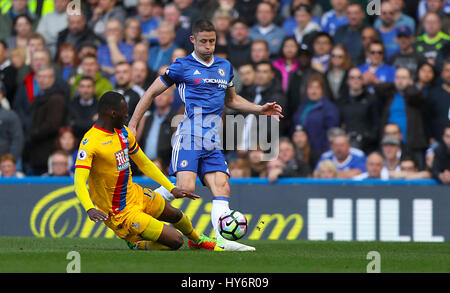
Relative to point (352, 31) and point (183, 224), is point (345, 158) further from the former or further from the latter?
point (183, 224)

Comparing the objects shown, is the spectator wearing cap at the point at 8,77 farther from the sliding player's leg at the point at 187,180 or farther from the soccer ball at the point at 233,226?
the soccer ball at the point at 233,226

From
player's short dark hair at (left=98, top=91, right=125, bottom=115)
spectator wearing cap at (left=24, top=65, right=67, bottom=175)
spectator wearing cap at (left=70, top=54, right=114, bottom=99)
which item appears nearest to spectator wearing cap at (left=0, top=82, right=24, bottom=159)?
spectator wearing cap at (left=24, top=65, right=67, bottom=175)

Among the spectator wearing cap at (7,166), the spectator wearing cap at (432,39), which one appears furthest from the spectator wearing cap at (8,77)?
the spectator wearing cap at (432,39)

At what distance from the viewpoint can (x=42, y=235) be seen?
1446 cm

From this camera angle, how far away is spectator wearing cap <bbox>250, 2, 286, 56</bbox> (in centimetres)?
1678

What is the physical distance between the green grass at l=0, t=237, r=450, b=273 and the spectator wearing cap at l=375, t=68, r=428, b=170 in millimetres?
4033

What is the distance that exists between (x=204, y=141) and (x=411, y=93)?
5679 millimetres

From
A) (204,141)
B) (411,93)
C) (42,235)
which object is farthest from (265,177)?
(204,141)

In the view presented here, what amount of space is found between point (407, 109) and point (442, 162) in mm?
1344

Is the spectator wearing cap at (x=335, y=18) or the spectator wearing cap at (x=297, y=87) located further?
the spectator wearing cap at (x=335, y=18)

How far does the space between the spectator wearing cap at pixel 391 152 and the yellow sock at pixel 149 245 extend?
5.64 meters

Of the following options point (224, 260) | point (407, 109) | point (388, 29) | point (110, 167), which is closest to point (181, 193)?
point (110, 167)

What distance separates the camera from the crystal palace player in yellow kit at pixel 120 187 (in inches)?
367
